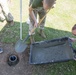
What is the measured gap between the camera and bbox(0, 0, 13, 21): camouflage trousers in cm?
430

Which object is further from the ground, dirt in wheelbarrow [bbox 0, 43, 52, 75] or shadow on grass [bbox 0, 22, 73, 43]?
shadow on grass [bbox 0, 22, 73, 43]

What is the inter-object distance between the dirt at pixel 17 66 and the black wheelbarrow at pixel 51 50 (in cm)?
22

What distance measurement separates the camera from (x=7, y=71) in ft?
11.6

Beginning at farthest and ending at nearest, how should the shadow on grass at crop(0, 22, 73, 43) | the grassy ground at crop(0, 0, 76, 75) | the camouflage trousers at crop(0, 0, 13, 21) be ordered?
the camouflage trousers at crop(0, 0, 13, 21) → the shadow on grass at crop(0, 22, 73, 43) → the grassy ground at crop(0, 0, 76, 75)

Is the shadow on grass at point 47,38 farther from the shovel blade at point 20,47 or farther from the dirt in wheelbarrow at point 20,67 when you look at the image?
the shovel blade at point 20,47

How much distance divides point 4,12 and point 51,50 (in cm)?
164

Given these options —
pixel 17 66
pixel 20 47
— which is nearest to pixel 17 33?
pixel 20 47

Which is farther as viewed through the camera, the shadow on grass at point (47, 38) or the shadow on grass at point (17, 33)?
the shadow on grass at point (17, 33)

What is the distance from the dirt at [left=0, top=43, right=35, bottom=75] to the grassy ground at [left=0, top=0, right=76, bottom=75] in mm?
170

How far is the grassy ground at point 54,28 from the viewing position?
3644 millimetres

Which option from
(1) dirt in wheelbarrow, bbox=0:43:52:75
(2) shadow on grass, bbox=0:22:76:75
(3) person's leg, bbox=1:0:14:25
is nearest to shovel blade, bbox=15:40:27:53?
(1) dirt in wheelbarrow, bbox=0:43:52:75

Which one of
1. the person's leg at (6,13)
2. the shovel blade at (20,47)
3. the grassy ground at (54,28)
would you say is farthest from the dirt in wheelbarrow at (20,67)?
the person's leg at (6,13)

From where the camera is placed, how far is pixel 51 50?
376cm

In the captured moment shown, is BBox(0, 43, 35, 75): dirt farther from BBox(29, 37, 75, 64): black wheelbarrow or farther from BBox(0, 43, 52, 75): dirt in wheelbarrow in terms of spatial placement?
BBox(29, 37, 75, 64): black wheelbarrow
